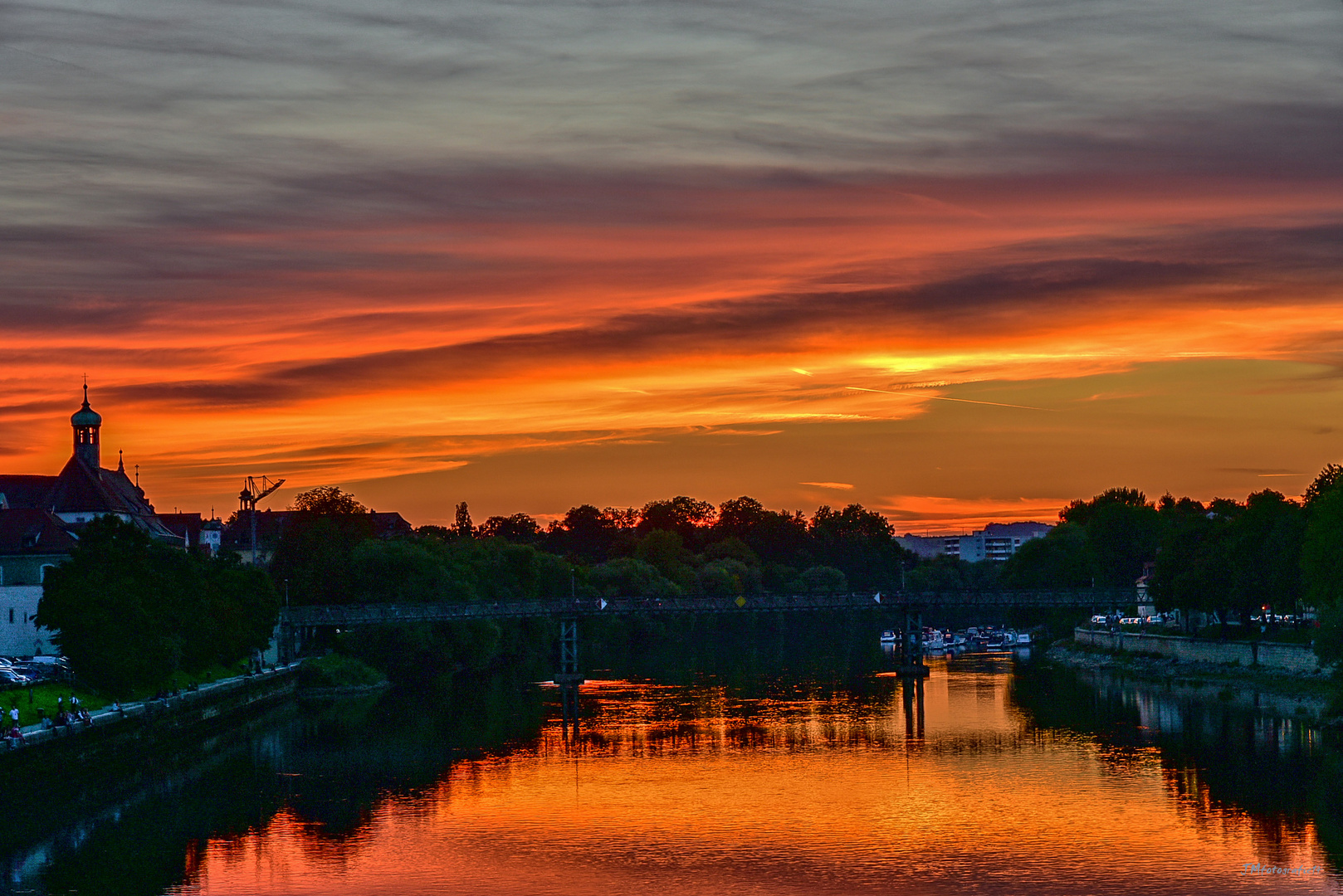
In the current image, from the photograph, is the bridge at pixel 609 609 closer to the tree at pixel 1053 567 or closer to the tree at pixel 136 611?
the tree at pixel 136 611

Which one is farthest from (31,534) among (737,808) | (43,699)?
(737,808)

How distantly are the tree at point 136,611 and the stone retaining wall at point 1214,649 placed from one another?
61526mm

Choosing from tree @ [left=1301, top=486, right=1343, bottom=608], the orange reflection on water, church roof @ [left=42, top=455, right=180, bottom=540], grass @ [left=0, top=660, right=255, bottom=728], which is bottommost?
the orange reflection on water

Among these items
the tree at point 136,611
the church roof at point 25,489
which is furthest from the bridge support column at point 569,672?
the church roof at point 25,489

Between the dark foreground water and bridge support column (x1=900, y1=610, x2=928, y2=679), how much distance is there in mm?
27643

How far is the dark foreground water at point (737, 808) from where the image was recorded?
48969 millimetres

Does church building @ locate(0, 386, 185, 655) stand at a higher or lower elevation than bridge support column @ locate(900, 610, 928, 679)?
higher

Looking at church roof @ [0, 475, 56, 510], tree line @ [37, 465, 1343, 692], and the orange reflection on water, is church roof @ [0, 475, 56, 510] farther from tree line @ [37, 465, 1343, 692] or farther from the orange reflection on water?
the orange reflection on water

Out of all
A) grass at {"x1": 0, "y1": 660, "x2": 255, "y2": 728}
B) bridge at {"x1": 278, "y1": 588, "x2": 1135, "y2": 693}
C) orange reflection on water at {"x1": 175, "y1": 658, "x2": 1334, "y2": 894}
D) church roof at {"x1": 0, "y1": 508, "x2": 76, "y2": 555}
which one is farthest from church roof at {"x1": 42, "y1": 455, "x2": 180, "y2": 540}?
orange reflection on water at {"x1": 175, "y1": 658, "x2": 1334, "y2": 894}

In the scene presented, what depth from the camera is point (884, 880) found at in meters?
48.0

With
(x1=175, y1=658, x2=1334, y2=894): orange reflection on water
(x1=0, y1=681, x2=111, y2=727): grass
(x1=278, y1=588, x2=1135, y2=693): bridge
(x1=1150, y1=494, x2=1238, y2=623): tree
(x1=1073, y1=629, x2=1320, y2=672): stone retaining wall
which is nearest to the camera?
(x1=175, y1=658, x2=1334, y2=894): orange reflection on water

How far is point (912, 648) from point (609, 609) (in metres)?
25.3

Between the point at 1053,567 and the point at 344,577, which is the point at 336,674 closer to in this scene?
the point at 344,577

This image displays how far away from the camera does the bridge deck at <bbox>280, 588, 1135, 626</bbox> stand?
123625 mm
